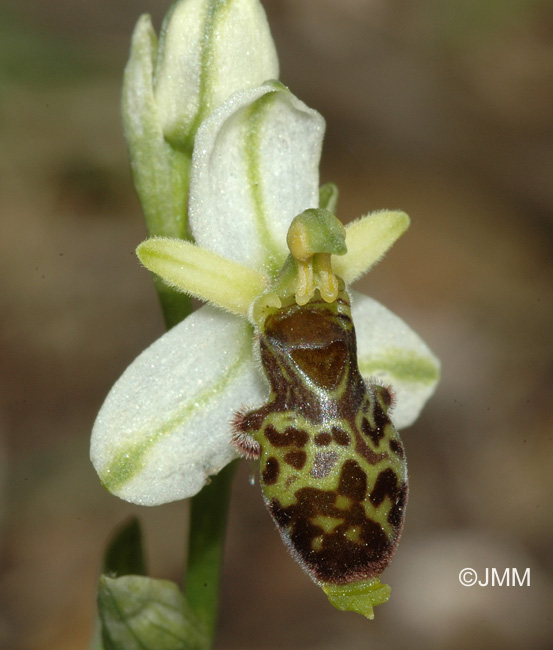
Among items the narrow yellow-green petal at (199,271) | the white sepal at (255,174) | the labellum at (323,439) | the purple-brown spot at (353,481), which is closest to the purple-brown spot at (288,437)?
the labellum at (323,439)

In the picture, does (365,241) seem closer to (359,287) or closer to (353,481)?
(353,481)

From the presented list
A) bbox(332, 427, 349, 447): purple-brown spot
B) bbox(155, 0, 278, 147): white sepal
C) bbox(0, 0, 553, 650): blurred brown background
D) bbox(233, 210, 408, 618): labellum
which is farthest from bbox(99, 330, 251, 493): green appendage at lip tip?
bbox(0, 0, 553, 650): blurred brown background

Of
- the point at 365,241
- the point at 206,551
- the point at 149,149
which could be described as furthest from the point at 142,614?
the point at 149,149

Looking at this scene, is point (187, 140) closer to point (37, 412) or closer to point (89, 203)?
point (37, 412)

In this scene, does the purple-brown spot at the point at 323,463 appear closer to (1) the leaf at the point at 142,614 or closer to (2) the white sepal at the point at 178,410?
(2) the white sepal at the point at 178,410

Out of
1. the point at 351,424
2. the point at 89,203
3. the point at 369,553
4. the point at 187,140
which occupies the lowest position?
the point at 89,203

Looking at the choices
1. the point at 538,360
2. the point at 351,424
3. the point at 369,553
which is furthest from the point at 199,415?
the point at 538,360
